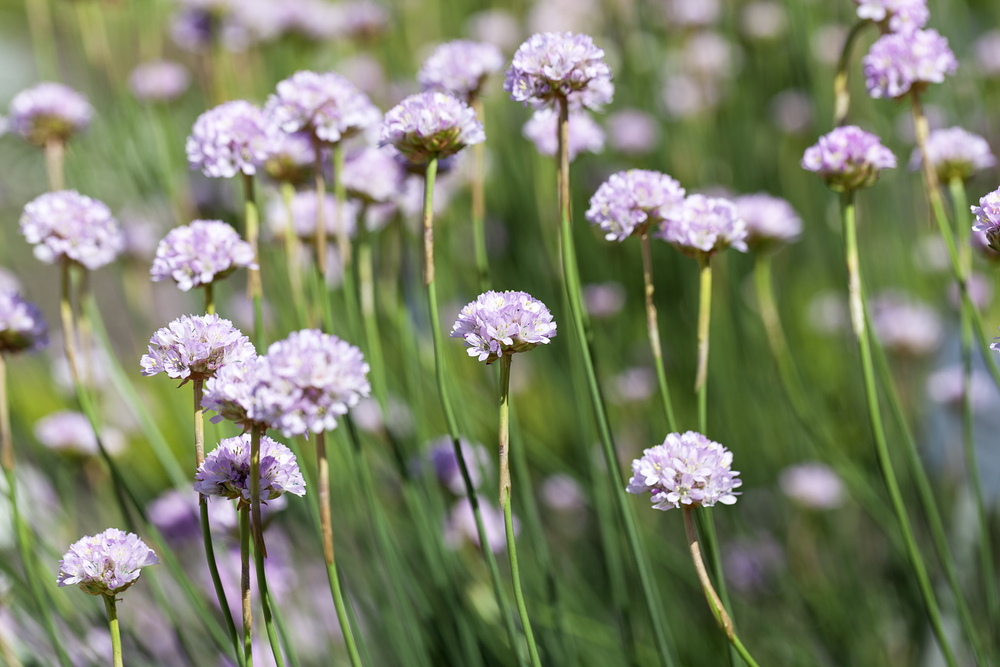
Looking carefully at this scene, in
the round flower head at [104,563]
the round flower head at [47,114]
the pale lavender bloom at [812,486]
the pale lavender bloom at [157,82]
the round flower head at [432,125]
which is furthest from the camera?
the pale lavender bloom at [157,82]

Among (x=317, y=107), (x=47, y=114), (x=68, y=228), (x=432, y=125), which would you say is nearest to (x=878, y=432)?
(x=432, y=125)

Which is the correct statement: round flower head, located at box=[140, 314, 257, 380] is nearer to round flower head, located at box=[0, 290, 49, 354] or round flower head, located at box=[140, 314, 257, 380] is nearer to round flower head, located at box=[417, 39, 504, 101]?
round flower head, located at box=[0, 290, 49, 354]

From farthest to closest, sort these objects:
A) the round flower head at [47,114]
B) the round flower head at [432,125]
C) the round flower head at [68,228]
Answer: the round flower head at [47,114], the round flower head at [68,228], the round flower head at [432,125]

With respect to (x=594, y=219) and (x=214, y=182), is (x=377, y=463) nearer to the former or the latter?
(x=214, y=182)

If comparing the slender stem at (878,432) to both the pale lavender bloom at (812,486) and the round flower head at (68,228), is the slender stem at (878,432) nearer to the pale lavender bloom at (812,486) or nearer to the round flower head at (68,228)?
the pale lavender bloom at (812,486)

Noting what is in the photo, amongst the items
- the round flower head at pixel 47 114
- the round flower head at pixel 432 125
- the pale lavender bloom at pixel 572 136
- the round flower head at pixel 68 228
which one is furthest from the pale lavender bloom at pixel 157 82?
the round flower head at pixel 432 125

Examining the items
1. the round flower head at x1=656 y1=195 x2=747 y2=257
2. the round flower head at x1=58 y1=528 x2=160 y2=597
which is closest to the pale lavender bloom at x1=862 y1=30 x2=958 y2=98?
the round flower head at x1=656 y1=195 x2=747 y2=257
